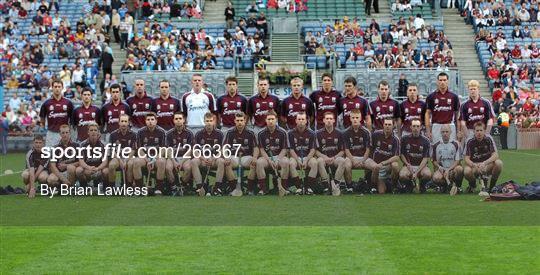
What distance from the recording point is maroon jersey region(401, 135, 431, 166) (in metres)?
19.7

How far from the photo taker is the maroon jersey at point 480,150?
19516 mm

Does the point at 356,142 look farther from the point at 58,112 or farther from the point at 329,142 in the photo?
the point at 58,112

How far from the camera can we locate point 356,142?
19875 millimetres

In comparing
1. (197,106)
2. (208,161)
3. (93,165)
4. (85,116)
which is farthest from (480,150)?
(85,116)

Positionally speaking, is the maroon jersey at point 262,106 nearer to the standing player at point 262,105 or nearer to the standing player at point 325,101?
the standing player at point 262,105

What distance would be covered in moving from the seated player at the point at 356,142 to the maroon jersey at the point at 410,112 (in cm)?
115

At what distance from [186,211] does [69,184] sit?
135 inches

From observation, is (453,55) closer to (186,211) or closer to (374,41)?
(374,41)

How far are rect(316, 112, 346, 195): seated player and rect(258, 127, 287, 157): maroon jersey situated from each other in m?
0.59

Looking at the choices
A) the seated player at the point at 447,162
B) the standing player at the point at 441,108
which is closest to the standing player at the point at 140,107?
the standing player at the point at 441,108

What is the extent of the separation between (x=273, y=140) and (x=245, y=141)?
46cm

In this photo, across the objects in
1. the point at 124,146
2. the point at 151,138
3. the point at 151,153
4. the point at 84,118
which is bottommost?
the point at 151,153

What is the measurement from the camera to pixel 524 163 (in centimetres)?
2855

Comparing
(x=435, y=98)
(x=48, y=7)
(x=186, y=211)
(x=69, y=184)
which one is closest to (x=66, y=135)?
(x=69, y=184)
